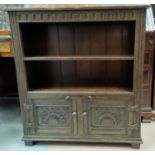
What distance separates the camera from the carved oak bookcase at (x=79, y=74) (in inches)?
67.2

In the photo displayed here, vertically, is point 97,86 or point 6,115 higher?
point 97,86

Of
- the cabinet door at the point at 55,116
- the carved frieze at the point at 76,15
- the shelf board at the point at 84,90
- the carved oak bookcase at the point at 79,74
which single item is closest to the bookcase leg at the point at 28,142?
the carved oak bookcase at the point at 79,74

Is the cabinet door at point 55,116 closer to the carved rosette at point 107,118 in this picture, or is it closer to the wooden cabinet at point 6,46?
the carved rosette at point 107,118

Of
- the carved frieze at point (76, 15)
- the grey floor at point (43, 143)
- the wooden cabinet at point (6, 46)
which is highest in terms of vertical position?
the carved frieze at point (76, 15)

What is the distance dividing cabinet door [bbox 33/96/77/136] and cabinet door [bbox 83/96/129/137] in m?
0.12

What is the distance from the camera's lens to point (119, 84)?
6.64ft

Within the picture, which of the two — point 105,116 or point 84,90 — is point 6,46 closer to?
point 84,90

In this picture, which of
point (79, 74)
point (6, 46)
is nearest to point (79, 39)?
point (79, 74)

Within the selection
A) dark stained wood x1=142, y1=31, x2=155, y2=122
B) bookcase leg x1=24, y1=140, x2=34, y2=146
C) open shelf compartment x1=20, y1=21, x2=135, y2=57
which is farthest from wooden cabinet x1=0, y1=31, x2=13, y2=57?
dark stained wood x1=142, y1=31, x2=155, y2=122

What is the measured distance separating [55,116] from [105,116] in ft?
1.42

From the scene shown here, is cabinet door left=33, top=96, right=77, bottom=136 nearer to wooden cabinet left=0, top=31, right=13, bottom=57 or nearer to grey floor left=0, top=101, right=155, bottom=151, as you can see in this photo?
grey floor left=0, top=101, right=155, bottom=151

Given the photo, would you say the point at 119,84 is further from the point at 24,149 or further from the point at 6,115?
the point at 6,115

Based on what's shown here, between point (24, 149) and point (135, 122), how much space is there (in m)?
1.00
